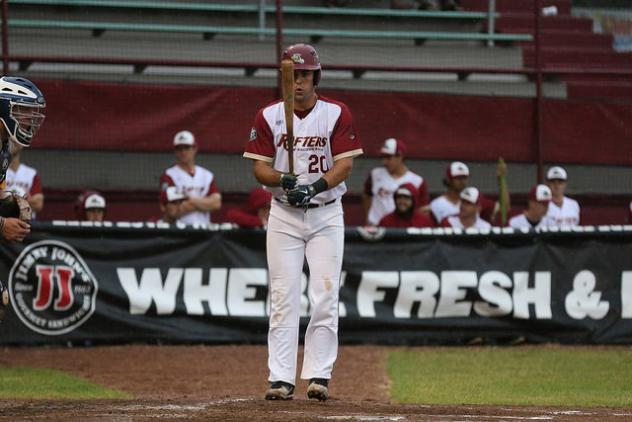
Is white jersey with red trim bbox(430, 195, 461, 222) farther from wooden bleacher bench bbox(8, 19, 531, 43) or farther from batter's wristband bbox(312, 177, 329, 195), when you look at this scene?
batter's wristband bbox(312, 177, 329, 195)

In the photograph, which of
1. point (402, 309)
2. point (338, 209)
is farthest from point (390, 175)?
point (338, 209)

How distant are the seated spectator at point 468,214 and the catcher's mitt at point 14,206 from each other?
240 inches

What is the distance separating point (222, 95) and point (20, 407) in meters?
6.80

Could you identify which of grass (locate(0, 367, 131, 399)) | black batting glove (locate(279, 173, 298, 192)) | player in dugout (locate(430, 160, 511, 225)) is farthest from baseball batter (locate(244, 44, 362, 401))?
player in dugout (locate(430, 160, 511, 225))

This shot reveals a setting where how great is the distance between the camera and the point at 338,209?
27.4 ft

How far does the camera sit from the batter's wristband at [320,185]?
310 inches

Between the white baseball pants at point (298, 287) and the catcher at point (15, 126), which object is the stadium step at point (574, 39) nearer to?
the white baseball pants at point (298, 287)

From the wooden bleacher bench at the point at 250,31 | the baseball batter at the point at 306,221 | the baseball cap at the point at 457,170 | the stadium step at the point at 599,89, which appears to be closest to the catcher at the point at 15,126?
the baseball batter at the point at 306,221

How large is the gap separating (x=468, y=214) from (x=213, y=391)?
4.35 metres

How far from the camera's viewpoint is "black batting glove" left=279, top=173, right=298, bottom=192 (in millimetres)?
7801

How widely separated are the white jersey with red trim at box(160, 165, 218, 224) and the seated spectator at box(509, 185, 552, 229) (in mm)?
3356

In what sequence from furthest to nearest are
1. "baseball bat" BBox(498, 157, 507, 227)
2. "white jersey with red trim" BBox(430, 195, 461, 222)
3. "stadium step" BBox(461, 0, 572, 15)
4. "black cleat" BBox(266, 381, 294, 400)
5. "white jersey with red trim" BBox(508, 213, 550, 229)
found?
"stadium step" BBox(461, 0, 572, 15)
"baseball bat" BBox(498, 157, 507, 227)
"white jersey with red trim" BBox(430, 195, 461, 222)
"white jersey with red trim" BBox(508, 213, 550, 229)
"black cleat" BBox(266, 381, 294, 400)

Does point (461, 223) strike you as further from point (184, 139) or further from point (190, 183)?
point (184, 139)

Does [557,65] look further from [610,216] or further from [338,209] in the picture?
[338,209]
